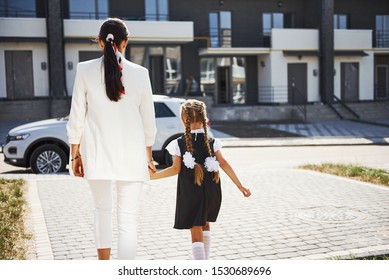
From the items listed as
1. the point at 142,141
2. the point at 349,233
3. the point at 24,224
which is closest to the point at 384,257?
the point at 349,233

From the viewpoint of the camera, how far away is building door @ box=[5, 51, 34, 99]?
2620 centimetres

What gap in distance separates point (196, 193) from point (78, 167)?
94 centimetres

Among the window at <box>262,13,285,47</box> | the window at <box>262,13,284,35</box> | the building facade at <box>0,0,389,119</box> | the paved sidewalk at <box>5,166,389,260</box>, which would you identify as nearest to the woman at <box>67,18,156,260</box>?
the paved sidewalk at <box>5,166,389,260</box>

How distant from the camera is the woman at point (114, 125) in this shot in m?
3.99

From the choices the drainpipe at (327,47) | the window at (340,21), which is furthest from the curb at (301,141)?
the window at (340,21)

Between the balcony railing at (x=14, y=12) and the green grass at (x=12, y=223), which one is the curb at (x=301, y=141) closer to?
the green grass at (x=12, y=223)

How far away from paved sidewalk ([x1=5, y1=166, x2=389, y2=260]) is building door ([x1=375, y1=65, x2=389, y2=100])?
26069 millimetres

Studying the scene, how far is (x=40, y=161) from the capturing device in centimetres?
1116

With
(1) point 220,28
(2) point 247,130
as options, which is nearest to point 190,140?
(2) point 247,130

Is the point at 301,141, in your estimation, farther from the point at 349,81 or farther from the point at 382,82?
the point at 382,82

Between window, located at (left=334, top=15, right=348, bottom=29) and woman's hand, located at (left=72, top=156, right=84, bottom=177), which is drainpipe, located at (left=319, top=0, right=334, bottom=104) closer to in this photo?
window, located at (left=334, top=15, right=348, bottom=29)

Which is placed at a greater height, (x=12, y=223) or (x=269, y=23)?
(x=269, y=23)

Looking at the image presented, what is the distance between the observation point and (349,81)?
32656 mm
